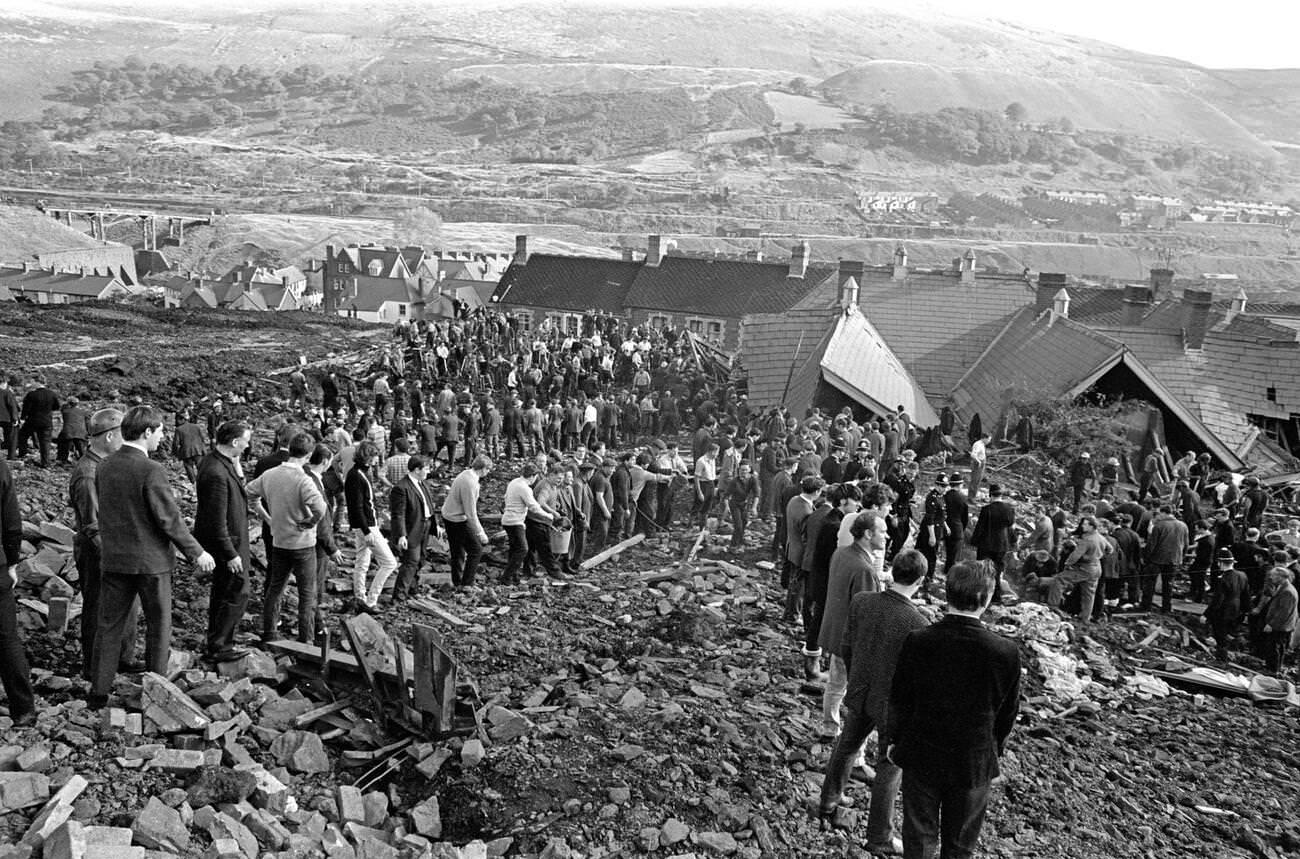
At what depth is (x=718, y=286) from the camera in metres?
54.8

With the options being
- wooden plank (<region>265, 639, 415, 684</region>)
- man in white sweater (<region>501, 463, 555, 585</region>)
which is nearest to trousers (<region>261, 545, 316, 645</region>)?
wooden plank (<region>265, 639, 415, 684</region>)

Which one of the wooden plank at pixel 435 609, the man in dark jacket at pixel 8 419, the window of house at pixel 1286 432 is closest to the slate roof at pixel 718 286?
the window of house at pixel 1286 432

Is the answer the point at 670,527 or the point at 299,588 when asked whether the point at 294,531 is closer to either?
the point at 299,588

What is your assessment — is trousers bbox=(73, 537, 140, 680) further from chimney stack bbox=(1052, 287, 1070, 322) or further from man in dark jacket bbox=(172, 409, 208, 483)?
chimney stack bbox=(1052, 287, 1070, 322)

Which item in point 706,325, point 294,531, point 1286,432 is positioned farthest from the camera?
point 706,325

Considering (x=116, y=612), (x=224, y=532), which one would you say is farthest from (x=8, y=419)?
(x=116, y=612)

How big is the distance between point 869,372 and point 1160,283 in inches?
738

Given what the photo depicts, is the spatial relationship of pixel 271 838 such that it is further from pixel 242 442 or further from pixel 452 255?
pixel 452 255

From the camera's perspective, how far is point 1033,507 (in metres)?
19.2

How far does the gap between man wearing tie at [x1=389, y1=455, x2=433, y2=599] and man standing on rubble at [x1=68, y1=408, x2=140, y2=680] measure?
129 inches

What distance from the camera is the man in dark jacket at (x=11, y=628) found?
21.5 feet

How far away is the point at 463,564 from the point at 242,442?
4.77 m

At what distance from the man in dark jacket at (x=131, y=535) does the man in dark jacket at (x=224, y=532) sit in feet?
2.24

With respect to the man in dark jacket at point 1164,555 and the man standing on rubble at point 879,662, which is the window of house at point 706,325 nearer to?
the man in dark jacket at point 1164,555
